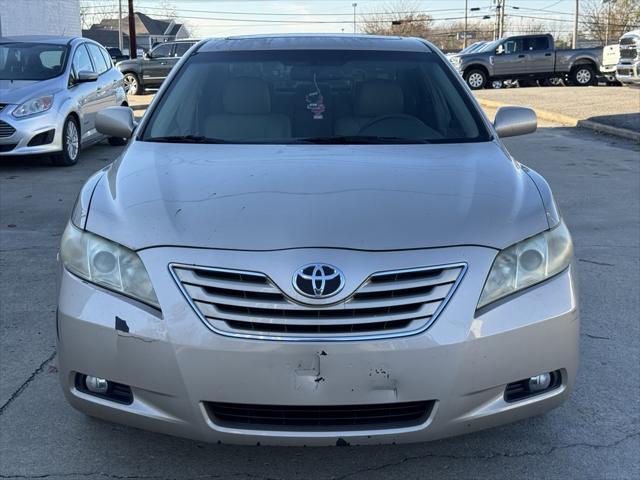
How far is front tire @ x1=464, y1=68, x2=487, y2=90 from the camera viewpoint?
92.9ft

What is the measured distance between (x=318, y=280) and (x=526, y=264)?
74 cm

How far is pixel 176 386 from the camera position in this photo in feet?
7.70

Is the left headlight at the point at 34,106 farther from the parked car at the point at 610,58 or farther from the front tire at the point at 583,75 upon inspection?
the front tire at the point at 583,75

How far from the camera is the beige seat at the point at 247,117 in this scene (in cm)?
370

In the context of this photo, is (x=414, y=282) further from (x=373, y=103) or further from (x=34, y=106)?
(x=34, y=106)

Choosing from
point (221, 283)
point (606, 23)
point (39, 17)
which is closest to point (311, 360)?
point (221, 283)

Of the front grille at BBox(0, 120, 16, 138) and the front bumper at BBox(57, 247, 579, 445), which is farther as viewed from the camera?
the front grille at BBox(0, 120, 16, 138)

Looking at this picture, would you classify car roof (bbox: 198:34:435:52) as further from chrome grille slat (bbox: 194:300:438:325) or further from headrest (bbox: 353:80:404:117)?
chrome grille slat (bbox: 194:300:438:325)

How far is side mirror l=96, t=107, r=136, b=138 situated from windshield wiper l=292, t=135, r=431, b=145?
3.53 feet

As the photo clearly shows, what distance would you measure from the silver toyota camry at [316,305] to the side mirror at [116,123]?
122 cm

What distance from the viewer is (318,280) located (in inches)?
92.0

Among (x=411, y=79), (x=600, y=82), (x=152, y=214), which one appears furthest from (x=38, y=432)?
(x=600, y=82)

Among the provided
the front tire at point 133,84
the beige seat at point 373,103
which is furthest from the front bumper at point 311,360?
the front tire at point 133,84

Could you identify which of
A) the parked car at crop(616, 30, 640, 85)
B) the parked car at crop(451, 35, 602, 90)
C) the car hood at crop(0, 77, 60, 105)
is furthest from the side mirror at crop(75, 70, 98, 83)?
the parked car at crop(451, 35, 602, 90)
